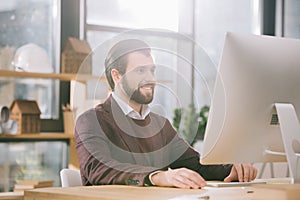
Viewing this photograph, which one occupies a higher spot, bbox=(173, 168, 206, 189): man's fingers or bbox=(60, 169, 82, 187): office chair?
bbox=(173, 168, 206, 189): man's fingers

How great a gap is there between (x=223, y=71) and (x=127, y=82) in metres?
0.78

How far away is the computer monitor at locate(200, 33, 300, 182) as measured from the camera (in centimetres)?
215

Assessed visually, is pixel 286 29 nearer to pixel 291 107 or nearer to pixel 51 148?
pixel 51 148

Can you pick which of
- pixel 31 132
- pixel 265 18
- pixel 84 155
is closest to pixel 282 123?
pixel 84 155

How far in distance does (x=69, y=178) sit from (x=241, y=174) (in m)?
0.69

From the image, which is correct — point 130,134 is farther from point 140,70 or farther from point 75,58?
point 75,58

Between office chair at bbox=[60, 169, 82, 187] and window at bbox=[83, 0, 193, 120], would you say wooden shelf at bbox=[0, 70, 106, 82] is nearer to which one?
window at bbox=[83, 0, 193, 120]

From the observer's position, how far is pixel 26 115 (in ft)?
14.4

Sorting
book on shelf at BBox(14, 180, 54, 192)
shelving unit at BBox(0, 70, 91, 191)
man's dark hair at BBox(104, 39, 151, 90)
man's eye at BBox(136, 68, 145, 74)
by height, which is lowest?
book on shelf at BBox(14, 180, 54, 192)

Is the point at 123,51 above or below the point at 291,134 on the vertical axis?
above

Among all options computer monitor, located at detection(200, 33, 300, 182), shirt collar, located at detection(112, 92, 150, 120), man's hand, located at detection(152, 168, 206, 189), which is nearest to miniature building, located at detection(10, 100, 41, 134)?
shirt collar, located at detection(112, 92, 150, 120)

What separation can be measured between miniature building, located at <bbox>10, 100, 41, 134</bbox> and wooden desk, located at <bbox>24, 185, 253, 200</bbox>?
1.96 m

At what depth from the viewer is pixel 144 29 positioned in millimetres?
5207

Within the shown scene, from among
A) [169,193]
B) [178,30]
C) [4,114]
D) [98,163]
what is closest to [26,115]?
[4,114]
